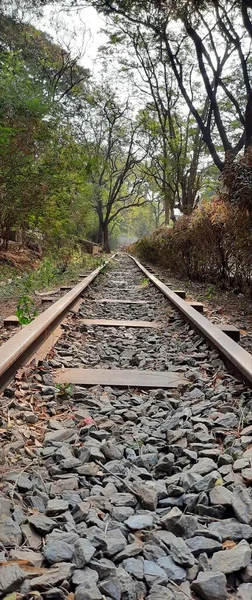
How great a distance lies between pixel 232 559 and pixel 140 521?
29 centimetres

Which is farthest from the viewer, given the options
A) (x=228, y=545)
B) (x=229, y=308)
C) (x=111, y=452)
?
(x=229, y=308)

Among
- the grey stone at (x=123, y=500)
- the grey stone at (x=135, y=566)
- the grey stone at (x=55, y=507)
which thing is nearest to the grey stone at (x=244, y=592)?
the grey stone at (x=135, y=566)

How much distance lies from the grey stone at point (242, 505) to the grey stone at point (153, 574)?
329 mm

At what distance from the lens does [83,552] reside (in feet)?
3.65

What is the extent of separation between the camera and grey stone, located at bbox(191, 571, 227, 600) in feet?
3.33

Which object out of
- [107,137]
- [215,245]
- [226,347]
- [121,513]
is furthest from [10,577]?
[107,137]

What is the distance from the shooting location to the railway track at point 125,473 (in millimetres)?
1069

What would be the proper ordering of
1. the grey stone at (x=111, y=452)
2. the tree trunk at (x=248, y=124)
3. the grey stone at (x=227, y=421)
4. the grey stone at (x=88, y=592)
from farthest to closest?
the tree trunk at (x=248, y=124), the grey stone at (x=227, y=421), the grey stone at (x=111, y=452), the grey stone at (x=88, y=592)

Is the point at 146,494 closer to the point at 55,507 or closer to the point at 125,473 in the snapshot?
the point at 125,473

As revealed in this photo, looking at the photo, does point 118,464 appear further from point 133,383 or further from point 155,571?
point 133,383

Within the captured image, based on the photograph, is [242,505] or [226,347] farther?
[226,347]

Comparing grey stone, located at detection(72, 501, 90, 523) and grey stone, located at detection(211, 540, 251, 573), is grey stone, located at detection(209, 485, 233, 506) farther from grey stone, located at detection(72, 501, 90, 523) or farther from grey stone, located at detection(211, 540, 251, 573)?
grey stone, located at detection(72, 501, 90, 523)

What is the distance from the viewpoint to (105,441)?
1.84 meters

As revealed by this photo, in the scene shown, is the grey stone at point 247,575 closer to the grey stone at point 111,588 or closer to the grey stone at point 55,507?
the grey stone at point 111,588
